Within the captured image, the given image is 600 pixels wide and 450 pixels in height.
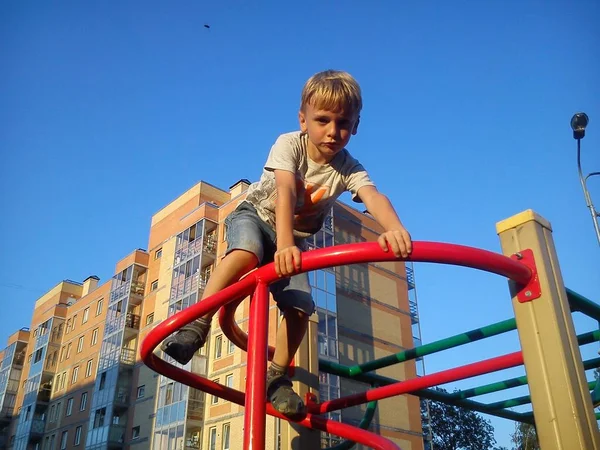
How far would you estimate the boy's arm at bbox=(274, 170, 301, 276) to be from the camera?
152cm

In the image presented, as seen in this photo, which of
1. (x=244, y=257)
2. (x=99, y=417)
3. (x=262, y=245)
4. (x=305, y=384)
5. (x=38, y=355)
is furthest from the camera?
(x=38, y=355)

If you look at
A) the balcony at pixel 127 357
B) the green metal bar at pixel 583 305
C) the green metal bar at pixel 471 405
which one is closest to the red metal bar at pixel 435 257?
the green metal bar at pixel 583 305

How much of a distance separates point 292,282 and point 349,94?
0.76 m

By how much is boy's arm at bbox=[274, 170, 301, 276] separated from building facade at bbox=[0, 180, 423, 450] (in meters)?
17.2

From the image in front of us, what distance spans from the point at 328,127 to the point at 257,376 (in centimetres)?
90

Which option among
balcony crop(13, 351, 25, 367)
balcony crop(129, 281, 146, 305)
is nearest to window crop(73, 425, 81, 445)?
balcony crop(129, 281, 146, 305)

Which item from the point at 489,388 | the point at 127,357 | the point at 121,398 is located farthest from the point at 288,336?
the point at 127,357

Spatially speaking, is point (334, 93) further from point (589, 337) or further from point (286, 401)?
point (589, 337)

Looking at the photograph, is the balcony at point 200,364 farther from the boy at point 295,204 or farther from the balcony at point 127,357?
the boy at point 295,204

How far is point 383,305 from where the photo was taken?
2602 cm

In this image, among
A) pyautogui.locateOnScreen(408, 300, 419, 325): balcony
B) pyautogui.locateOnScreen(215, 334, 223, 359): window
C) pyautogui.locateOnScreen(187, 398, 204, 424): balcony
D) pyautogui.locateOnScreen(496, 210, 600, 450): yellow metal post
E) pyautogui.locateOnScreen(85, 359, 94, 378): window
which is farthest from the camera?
pyautogui.locateOnScreen(85, 359, 94, 378): window

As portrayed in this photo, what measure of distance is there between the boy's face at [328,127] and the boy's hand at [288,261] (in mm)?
574

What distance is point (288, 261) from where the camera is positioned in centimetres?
152

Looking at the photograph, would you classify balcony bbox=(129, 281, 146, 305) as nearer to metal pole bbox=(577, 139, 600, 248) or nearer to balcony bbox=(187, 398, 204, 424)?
balcony bbox=(187, 398, 204, 424)
